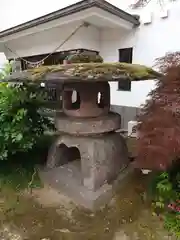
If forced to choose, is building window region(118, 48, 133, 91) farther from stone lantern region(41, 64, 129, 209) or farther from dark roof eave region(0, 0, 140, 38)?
stone lantern region(41, 64, 129, 209)

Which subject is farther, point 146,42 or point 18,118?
point 146,42

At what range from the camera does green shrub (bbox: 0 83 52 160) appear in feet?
11.8

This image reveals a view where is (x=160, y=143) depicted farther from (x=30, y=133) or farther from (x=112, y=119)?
(x=30, y=133)

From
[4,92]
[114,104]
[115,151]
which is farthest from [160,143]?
[114,104]

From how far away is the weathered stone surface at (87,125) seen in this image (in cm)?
337

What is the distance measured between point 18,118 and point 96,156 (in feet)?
4.96

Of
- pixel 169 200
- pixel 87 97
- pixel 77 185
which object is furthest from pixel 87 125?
pixel 169 200

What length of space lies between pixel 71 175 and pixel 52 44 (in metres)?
4.68

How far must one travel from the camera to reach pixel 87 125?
3363 mm

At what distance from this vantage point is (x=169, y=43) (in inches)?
215

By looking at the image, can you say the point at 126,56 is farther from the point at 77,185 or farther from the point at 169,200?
the point at 169,200

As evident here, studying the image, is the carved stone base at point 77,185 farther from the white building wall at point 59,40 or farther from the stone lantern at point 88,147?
the white building wall at point 59,40

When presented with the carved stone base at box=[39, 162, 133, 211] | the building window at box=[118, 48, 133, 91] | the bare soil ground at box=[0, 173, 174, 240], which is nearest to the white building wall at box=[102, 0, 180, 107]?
the building window at box=[118, 48, 133, 91]

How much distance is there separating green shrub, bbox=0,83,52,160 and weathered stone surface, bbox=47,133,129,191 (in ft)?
1.80
